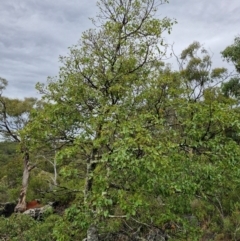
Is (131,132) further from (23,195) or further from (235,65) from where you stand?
(23,195)

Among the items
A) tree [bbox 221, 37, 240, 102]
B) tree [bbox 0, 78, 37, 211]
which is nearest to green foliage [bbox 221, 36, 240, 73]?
tree [bbox 221, 37, 240, 102]

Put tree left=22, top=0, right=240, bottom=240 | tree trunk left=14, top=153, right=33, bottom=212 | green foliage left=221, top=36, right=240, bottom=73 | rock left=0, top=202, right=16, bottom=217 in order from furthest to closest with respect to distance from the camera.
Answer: rock left=0, top=202, right=16, bottom=217
tree trunk left=14, top=153, right=33, bottom=212
green foliage left=221, top=36, right=240, bottom=73
tree left=22, top=0, right=240, bottom=240

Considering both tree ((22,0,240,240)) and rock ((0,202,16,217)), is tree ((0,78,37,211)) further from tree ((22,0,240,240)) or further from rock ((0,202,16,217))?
tree ((22,0,240,240))

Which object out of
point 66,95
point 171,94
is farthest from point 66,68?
point 171,94

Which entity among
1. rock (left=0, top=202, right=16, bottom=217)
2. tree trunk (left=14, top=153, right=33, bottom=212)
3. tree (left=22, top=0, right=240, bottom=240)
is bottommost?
rock (left=0, top=202, right=16, bottom=217)

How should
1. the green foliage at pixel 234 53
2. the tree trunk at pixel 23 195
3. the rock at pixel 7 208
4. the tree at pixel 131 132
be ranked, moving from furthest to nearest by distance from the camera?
the rock at pixel 7 208 < the tree trunk at pixel 23 195 < the green foliage at pixel 234 53 < the tree at pixel 131 132

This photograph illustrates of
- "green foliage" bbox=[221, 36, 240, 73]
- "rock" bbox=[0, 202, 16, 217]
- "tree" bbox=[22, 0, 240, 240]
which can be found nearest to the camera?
"tree" bbox=[22, 0, 240, 240]

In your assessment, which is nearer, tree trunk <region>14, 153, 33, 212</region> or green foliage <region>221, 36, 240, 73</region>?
green foliage <region>221, 36, 240, 73</region>

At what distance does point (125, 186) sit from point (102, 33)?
289 cm

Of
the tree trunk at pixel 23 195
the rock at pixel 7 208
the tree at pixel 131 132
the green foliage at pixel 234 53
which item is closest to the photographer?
the tree at pixel 131 132

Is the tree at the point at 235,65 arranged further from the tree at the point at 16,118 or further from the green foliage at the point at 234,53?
the tree at the point at 16,118

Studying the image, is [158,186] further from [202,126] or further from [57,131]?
[57,131]

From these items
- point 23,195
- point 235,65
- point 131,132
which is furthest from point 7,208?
point 131,132

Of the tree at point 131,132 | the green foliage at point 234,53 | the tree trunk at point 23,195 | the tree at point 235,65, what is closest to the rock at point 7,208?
the tree trunk at point 23,195
